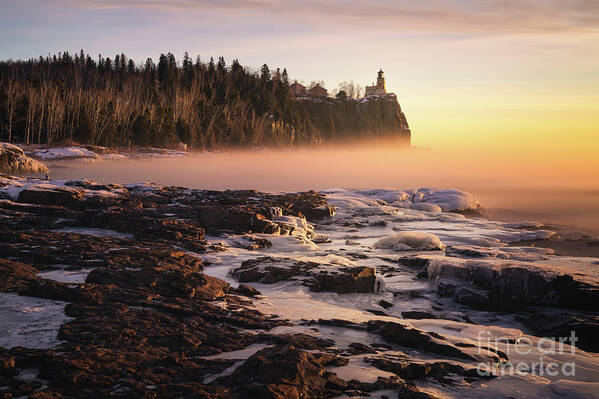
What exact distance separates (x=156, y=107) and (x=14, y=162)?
38.0 metres

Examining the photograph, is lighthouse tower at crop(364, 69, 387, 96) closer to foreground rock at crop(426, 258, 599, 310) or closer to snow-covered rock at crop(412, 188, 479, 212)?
snow-covered rock at crop(412, 188, 479, 212)

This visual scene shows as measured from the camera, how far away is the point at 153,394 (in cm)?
384

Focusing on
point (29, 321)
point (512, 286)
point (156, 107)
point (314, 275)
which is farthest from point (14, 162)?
point (156, 107)

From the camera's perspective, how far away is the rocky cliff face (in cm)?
11462

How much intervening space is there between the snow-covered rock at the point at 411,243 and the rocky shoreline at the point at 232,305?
0.16ft

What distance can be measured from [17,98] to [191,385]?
5475 cm

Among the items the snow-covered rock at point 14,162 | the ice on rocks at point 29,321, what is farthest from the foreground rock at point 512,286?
the snow-covered rock at point 14,162

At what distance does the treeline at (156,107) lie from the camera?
49219 mm

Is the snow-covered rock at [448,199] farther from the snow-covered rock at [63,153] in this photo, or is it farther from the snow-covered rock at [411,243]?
the snow-covered rock at [63,153]

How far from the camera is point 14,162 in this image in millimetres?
25938

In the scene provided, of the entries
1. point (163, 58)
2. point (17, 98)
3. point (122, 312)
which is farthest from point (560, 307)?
point (163, 58)

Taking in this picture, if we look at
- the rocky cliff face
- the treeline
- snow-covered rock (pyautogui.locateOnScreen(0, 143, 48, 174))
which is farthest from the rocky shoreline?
the rocky cliff face

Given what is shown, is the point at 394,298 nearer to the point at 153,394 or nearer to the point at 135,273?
the point at 135,273

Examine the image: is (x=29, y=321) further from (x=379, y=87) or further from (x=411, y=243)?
(x=379, y=87)
